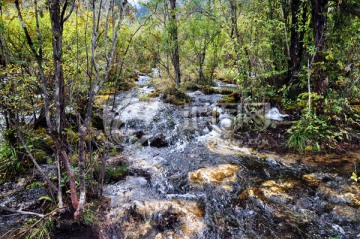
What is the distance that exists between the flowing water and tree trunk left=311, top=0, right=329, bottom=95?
7.34 feet

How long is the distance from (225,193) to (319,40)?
549 cm

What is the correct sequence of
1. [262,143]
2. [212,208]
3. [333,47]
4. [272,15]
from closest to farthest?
[212,208] → [333,47] → [262,143] → [272,15]

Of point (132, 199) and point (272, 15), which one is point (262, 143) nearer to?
point (132, 199)

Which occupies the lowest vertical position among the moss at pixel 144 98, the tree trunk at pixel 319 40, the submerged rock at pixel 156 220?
the submerged rock at pixel 156 220

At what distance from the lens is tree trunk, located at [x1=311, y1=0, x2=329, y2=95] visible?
21.3 feet

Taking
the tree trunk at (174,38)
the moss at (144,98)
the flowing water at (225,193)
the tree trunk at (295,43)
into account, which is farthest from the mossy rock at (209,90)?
the flowing water at (225,193)

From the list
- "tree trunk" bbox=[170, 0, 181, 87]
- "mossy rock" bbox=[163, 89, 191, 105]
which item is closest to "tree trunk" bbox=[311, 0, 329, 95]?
"mossy rock" bbox=[163, 89, 191, 105]

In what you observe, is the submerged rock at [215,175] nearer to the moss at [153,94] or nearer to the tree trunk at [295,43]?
the tree trunk at [295,43]

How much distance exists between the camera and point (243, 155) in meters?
6.78

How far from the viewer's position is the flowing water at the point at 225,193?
3.86 m

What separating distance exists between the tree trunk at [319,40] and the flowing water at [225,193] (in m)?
2.24

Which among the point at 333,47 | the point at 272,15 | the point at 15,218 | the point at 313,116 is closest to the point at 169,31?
the point at 272,15

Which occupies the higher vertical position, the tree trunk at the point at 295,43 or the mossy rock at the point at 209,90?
the tree trunk at the point at 295,43

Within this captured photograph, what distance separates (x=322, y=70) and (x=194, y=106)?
6.59 meters
